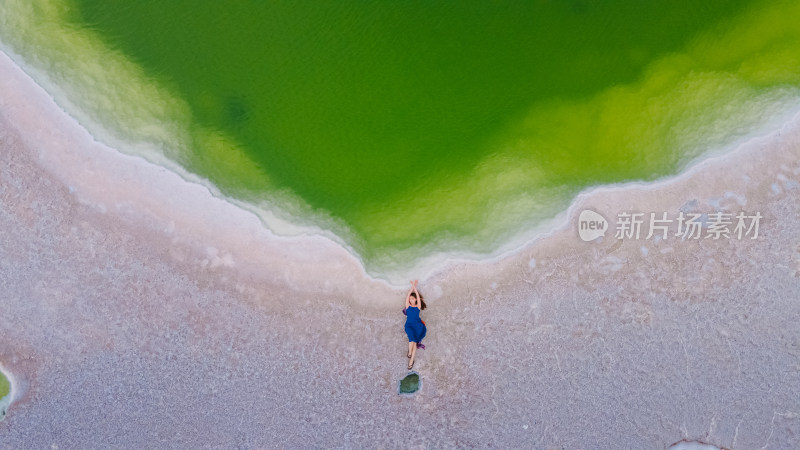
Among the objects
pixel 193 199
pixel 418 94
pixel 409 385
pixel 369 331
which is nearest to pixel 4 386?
pixel 193 199

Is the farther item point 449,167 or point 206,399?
point 449,167

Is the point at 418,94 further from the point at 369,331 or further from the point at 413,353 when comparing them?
the point at 413,353

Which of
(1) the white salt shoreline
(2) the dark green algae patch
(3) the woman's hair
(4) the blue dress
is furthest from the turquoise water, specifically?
(2) the dark green algae patch

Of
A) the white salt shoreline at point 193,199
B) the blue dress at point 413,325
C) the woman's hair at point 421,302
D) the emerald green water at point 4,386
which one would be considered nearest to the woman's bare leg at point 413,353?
the blue dress at point 413,325

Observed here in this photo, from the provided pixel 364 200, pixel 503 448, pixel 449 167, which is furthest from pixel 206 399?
pixel 449 167

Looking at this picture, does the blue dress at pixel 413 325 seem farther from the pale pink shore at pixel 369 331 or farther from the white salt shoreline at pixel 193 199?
the white salt shoreline at pixel 193 199

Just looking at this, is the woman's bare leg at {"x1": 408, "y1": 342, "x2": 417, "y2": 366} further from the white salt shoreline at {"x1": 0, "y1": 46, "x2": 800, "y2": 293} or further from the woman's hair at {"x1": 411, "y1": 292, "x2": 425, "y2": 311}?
the white salt shoreline at {"x1": 0, "y1": 46, "x2": 800, "y2": 293}

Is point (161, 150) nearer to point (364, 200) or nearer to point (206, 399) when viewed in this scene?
point (364, 200)
